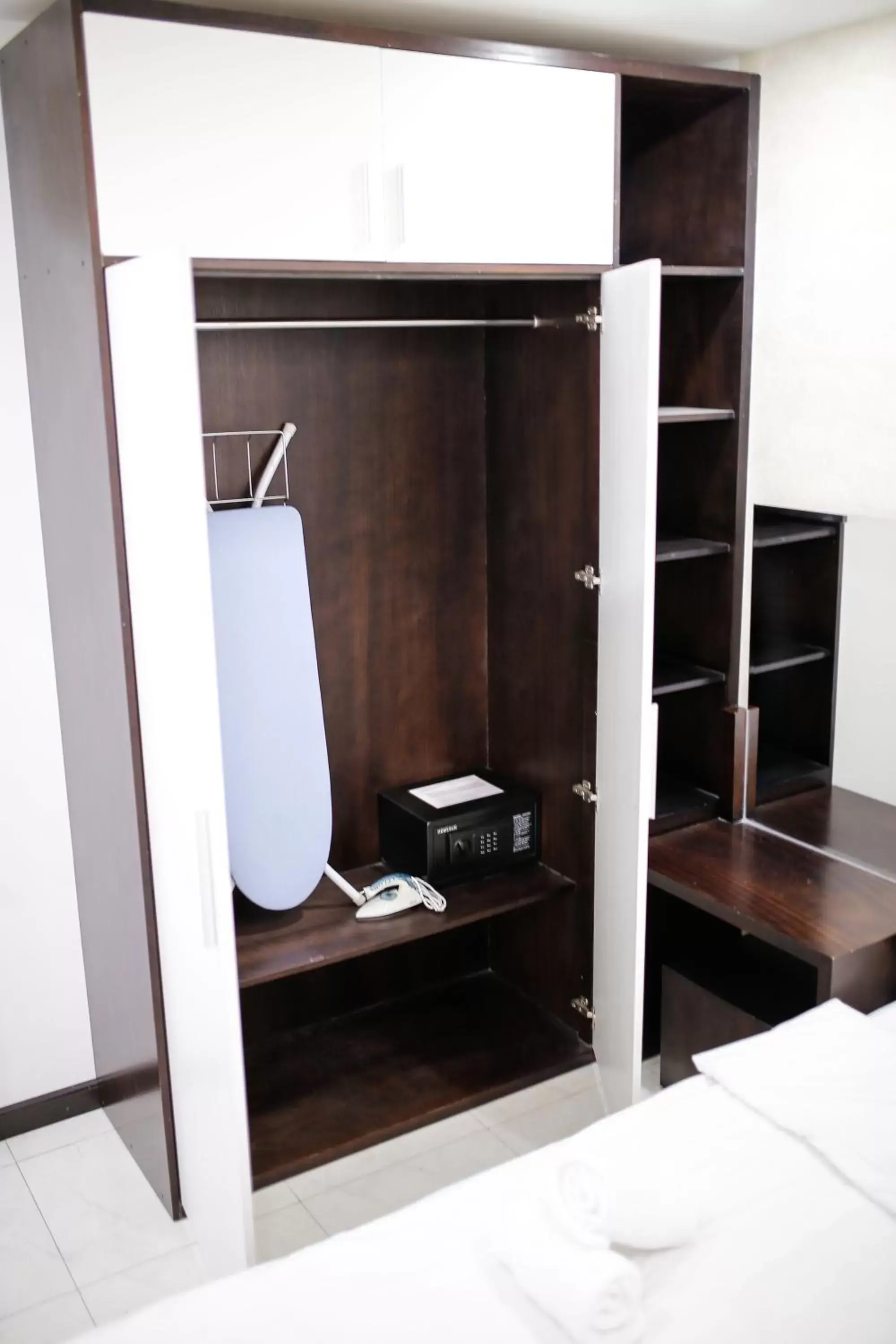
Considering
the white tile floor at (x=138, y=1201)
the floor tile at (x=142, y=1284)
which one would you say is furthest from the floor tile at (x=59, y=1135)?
the floor tile at (x=142, y=1284)

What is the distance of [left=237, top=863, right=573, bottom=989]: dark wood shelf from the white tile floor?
0.46m

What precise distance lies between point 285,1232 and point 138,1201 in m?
0.35

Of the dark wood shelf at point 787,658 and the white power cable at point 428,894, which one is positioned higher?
the dark wood shelf at point 787,658

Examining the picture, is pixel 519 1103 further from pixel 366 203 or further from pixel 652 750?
pixel 366 203

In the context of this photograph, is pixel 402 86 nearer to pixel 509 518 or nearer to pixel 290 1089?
pixel 509 518

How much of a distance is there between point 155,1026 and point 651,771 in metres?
1.14

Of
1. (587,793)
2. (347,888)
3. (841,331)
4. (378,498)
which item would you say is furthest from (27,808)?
(841,331)

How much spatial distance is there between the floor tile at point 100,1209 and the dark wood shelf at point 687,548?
5.88ft

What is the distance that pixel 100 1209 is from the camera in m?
2.54

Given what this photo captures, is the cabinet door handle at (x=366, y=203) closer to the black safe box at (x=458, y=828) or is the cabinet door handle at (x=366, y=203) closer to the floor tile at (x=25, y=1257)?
the black safe box at (x=458, y=828)

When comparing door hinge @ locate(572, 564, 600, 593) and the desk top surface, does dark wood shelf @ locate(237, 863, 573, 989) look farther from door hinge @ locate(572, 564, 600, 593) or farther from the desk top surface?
door hinge @ locate(572, 564, 600, 593)

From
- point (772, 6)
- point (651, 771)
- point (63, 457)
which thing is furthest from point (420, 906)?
point (772, 6)

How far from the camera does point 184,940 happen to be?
2201 mm

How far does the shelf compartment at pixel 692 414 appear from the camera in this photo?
2.68 m
